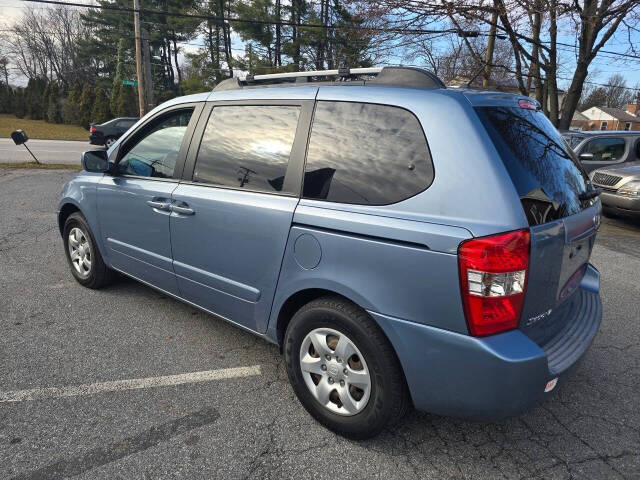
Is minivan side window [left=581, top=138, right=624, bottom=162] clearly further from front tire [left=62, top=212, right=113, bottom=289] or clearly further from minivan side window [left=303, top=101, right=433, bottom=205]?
front tire [left=62, top=212, right=113, bottom=289]

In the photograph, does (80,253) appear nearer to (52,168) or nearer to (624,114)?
(52,168)

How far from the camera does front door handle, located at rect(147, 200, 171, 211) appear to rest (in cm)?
302

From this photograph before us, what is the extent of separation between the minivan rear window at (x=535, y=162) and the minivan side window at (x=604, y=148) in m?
8.06

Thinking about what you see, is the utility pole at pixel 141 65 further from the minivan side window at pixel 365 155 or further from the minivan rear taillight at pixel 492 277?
the minivan rear taillight at pixel 492 277

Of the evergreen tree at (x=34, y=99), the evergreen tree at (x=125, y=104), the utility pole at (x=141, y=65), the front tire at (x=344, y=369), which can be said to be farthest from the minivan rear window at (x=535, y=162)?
the evergreen tree at (x=34, y=99)

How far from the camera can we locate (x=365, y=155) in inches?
84.9

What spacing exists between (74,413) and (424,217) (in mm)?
2160

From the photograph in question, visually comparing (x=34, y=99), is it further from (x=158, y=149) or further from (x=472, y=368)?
(x=472, y=368)

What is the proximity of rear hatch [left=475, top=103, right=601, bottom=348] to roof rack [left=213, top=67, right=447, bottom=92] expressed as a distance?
0.36m

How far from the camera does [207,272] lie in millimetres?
2838

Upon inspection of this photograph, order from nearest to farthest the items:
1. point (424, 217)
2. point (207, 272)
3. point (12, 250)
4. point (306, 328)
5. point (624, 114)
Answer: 1. point (424, 217)
2. point (306, 328)
3. point (207, 272)
4. point (12, 250)
5. point (624, 114)

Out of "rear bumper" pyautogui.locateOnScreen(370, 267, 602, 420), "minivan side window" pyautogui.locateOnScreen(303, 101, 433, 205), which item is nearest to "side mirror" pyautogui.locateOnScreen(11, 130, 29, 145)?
"minivan side window" pyautogui.locateOnScreen(303, 101, 433, 205)

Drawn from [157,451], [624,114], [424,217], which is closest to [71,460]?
[157,451]

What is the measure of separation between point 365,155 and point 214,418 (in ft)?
5.37
